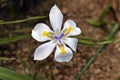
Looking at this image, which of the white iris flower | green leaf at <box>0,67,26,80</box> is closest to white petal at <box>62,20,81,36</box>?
the white iris flower

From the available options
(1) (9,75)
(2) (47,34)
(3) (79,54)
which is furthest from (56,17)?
(3) (79,54)

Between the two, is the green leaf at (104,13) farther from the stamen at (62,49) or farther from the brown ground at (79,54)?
the stamen at (62,49)

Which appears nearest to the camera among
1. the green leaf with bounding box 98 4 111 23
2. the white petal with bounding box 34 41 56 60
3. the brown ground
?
the white petal with bounding box 34 41 56 60

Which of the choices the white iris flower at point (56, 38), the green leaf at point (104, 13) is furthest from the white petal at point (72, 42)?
the green leaf at point (104, 13)

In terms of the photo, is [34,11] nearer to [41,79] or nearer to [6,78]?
[41,79]

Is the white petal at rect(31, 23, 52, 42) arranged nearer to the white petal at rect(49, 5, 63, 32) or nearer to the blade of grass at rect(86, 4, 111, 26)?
the white petal at rect(49, 5, 63, 32)

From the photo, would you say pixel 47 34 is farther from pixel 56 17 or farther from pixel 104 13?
pixel 104 13
